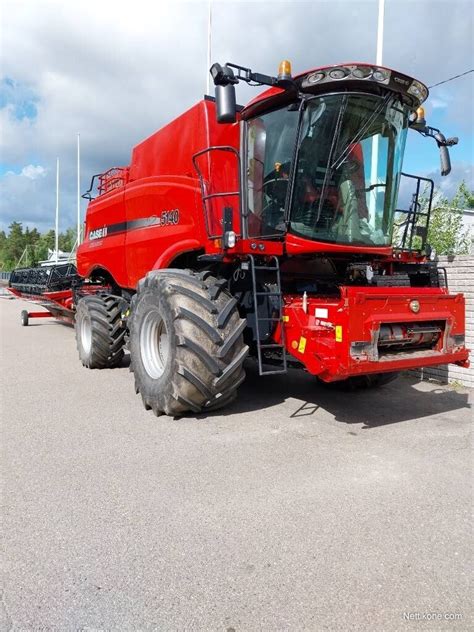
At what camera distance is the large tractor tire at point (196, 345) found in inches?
178

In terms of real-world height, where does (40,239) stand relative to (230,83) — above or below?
above

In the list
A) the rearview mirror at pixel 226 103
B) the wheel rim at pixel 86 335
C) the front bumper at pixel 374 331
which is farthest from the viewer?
the wheel rim at pixel 86 335

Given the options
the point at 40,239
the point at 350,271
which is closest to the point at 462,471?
the point at 350,271

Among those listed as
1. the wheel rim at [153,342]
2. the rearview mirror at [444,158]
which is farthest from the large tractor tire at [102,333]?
the rearview mirror at [444,158]

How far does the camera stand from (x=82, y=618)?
216cm

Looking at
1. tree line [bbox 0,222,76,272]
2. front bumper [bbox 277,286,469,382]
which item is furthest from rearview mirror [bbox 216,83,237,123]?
tree line [bbox 0,222,76,272]

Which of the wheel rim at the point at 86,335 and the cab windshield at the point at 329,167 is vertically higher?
the cab windshield at the point at 329,167

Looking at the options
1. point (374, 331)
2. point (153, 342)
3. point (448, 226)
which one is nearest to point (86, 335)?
point (153, 342)

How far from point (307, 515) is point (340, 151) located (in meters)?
3.31

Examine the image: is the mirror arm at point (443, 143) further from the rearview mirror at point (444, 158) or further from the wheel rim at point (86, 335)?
the wheel rim at point (86, 335)

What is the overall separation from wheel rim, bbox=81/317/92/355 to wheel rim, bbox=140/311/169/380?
85.6 inches

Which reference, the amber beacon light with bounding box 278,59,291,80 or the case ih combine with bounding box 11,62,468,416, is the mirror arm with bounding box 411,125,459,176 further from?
the amber beacon light with bounding box 278,59,291,80

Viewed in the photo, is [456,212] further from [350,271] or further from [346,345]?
[346,345]

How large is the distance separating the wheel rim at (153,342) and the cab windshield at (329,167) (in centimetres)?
149
